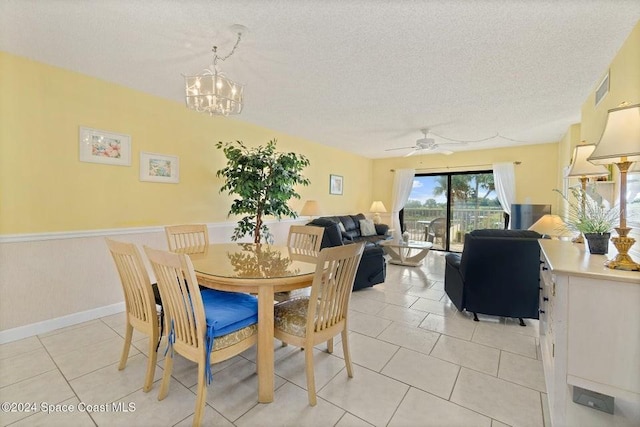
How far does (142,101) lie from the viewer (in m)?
3.15

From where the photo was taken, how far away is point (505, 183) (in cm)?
588

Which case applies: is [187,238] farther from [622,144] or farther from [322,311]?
[622,144]

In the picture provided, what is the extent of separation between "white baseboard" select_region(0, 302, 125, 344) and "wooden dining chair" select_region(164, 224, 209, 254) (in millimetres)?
1051

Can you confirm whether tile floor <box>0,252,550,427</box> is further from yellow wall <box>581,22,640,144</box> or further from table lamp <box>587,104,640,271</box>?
yellow wall <box>581,22,640,144</box>

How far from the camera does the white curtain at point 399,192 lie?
706 centimetres

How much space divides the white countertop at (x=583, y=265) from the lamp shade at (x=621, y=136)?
535mm

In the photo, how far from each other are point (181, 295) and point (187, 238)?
1.62 meters

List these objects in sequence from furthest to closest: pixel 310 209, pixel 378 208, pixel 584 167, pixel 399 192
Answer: pixel 399 192 < pixel 378 208 < pixel 310 209 < pixel 584 167

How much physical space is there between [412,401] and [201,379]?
1252 mm

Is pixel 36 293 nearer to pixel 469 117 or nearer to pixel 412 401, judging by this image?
pixel 412 401

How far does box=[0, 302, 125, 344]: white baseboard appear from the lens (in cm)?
239

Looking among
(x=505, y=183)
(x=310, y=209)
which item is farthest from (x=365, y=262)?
(x=505, y=183)

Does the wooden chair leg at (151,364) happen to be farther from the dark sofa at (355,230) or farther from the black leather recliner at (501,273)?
the dark sofa at (355,230)

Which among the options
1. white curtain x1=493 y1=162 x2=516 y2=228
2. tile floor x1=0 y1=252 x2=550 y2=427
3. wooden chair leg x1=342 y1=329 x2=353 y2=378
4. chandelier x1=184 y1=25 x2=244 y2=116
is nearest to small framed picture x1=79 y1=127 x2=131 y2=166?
chandelier x1=184 y1=25 x2=244 y2=116
